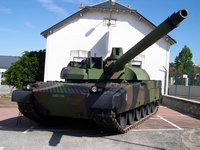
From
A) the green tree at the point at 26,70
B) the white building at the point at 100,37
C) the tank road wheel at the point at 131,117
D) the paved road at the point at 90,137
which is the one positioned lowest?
the paved road at the point at 90,137

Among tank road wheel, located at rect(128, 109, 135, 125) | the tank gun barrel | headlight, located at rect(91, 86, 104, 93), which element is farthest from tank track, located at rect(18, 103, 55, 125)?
the tank gun barrel

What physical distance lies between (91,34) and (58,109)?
10627 millimetres

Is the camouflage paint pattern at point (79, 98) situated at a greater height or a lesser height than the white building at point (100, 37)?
lesser

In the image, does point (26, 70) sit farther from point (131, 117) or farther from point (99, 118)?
point (99, 118)

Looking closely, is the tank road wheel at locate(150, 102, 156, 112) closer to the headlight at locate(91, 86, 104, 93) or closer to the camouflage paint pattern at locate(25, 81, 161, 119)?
the camouflage paint pattern at locate(25, 81, 161, 119)

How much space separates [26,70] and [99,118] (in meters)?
11.1

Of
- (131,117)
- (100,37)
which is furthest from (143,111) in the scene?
(100,37)

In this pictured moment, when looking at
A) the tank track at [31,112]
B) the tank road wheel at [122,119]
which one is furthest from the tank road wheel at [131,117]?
the tank track at [31,112]

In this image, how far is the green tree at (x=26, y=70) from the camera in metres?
16.5

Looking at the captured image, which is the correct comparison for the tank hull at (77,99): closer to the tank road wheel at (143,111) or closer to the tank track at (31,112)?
the tank track at (31,112)

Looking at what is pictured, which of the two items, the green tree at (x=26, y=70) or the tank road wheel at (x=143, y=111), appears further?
the green tree at (x=26, y=70)

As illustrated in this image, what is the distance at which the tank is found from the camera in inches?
247

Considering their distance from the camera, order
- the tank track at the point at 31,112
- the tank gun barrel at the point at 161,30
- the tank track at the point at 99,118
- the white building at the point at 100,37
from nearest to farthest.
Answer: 1. the tank gun barrel at the point at 161,30
2. the tank track at the point at 99,118
3. the tank track at the point at 31,112
4. the white building at the point at 100,37

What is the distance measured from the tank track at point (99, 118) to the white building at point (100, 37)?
8.53 m
